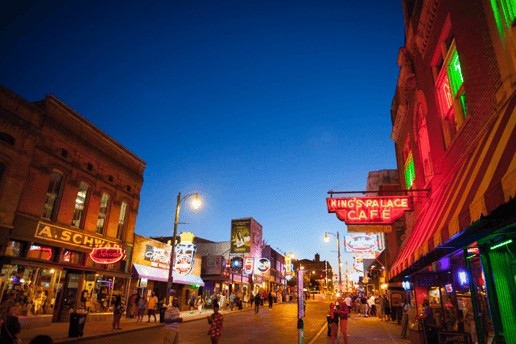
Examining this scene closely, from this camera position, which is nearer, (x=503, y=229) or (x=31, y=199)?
(x=503, y=229)

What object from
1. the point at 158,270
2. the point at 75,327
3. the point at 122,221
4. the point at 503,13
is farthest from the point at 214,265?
the point at 503,13

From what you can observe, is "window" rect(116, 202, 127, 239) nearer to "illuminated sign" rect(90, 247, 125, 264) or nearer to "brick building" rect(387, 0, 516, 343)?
"illuminated sign" rect(90, 247, 125, 264)

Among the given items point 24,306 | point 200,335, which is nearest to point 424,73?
point 200,335

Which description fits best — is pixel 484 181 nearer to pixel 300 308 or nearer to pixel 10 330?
pixel 300 308

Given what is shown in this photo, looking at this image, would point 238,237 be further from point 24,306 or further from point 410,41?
point 410,41

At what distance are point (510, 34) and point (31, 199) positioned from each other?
70.1 feet

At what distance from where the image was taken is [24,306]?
16.5 metres

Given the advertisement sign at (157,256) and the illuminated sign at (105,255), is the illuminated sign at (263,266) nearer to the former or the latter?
the advertisement sign at (157,256)

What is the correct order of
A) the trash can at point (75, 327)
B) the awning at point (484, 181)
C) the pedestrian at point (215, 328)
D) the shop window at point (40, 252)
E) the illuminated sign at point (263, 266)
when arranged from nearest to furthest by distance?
the awning at point (484, 181) → the pedestrian at point (215, 328) → the trash can at point (75, 327) → the shop window at point (40, 252) → the illuminated sign at point (263, 266)

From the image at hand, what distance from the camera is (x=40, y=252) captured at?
1798 centimetres

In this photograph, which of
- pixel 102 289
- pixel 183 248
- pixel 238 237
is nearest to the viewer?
pixel 102 289

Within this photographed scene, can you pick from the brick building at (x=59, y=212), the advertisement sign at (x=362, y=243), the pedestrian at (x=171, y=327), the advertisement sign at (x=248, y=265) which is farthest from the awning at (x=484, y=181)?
the advertisement sign at (x=248, y=265)

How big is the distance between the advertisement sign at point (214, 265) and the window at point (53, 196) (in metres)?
24.8

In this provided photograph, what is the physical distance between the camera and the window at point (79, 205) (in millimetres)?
21234
